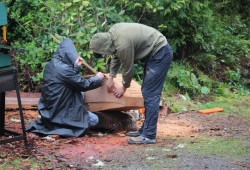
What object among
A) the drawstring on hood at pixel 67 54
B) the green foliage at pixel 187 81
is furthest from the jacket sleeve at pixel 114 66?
the green foliage at pixel 187 81

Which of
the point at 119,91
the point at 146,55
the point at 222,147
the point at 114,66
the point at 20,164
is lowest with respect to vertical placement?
the point at 222,147

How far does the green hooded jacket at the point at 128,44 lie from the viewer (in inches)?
267

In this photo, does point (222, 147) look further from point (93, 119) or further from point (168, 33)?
point (168, 33)

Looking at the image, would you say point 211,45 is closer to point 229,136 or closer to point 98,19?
point 98,19

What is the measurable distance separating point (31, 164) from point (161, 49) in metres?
2.51

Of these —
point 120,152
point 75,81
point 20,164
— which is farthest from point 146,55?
point 20,164

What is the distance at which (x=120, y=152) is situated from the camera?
21.4 ft

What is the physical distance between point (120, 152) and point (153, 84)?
1159mm

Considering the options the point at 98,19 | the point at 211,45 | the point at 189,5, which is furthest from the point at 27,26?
the point at 211,45

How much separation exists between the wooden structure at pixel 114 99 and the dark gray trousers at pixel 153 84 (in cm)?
31

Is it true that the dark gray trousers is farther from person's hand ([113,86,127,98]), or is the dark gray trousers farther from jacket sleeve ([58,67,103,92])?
jacket sleeve ([58,67,103,92])

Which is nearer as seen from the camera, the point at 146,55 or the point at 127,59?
the point at 127,59

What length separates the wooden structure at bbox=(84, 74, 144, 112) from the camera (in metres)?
7.41

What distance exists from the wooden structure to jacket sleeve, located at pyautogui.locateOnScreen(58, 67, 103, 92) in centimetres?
34
